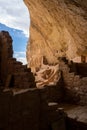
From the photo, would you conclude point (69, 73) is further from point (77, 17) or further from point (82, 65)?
point (77, 17)

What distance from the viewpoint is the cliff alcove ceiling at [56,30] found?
12.1m

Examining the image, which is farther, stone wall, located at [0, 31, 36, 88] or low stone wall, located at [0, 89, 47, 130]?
stone wall, located at [0, 31, 36, 88]

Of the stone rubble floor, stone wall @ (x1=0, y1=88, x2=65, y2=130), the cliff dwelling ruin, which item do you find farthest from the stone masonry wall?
stone wall @ (x1=0, y1=88, x2=65, y2=130)

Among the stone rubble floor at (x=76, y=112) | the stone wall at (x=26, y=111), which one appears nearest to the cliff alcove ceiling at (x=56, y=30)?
the stone rubble floor at (x=76, y=112)

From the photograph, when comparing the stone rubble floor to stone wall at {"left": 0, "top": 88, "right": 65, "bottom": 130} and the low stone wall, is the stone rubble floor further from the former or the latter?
the low stone wall

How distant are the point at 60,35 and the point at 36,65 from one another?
17.9 feet

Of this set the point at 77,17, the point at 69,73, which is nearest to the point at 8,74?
the point at 69,73

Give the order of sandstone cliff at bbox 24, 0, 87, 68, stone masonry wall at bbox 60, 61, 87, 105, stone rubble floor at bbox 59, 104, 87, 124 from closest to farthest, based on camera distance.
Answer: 1. stone rubble floor at bbox 59, 104, 87, 124
2. stone masonry wall at bbox 60, 61, 87, 105
3. sandstone cliff at bbox 24, 0, 87, 68

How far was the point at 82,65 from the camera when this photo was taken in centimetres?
1291

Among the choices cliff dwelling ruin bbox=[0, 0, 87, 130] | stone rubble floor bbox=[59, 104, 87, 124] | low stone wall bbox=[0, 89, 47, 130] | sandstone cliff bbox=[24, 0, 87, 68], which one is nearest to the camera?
low stone wall bbox=[0, 89, 47, 130]

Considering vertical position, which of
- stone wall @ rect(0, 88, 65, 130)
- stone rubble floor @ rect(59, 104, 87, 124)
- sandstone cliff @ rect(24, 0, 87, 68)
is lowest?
stone rubble floor @ rect(59, 104, 87, 124)

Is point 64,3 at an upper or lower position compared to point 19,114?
upper

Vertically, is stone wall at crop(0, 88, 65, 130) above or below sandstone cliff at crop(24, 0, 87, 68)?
below

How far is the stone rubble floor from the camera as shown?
780 centimetres
